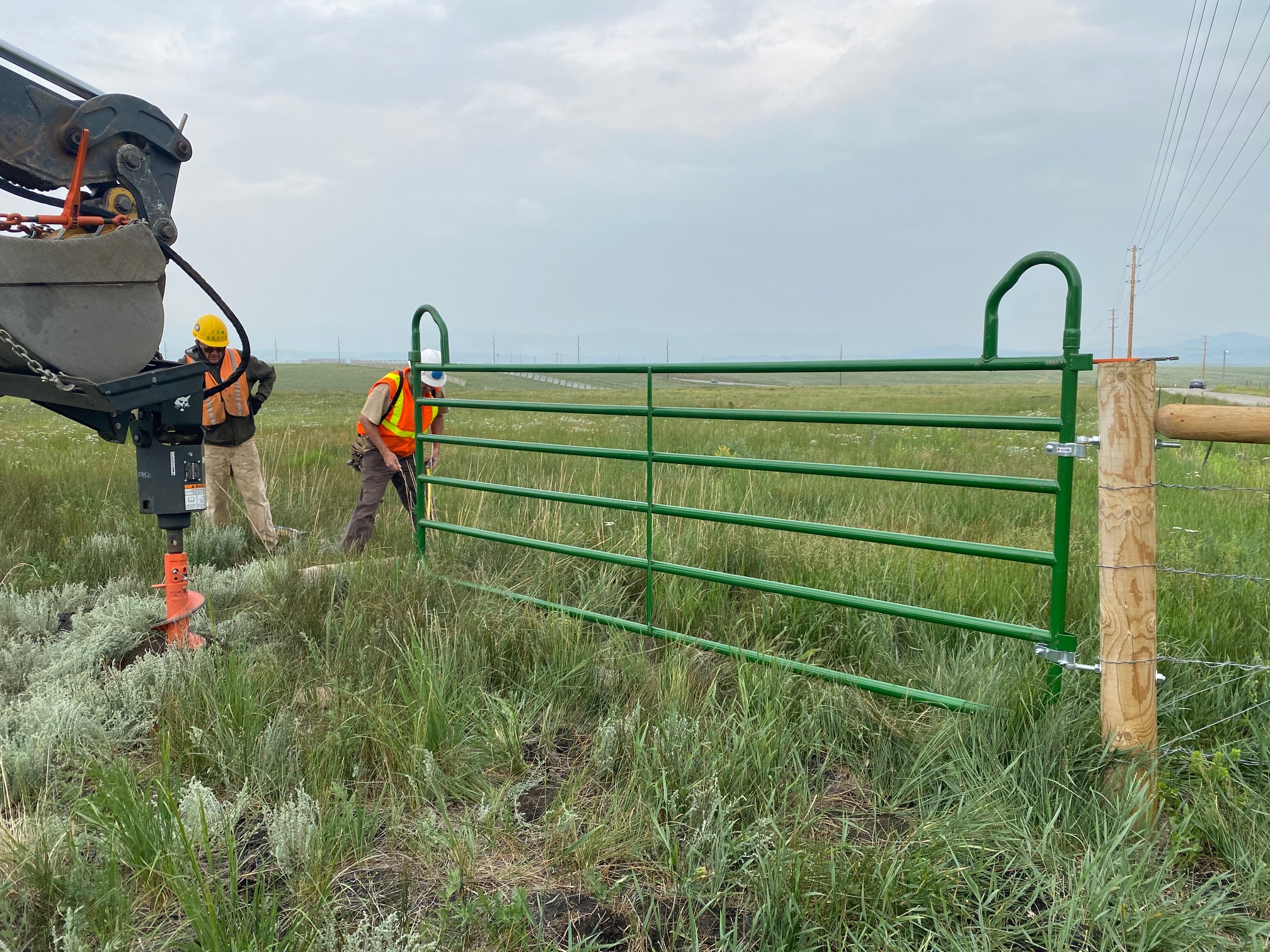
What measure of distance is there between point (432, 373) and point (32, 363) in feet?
9.94

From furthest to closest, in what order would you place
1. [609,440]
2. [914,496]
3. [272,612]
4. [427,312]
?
[609,440] → [914,496] → [427,312] → [272,612]

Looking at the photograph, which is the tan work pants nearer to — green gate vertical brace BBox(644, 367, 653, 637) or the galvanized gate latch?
green gate vertical brace BBox(644, 367, 653, 637)

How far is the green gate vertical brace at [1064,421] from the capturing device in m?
3.15

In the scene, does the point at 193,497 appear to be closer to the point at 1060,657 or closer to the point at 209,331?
the point at 209,331

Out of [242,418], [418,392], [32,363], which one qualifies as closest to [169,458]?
[32,363]

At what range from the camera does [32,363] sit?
3.94 meters

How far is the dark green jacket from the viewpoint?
24.8ft

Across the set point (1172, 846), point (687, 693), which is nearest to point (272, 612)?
point (687, 693)

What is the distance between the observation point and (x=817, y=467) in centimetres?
379

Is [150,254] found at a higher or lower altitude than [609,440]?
higher

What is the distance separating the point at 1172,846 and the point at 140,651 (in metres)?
4.93

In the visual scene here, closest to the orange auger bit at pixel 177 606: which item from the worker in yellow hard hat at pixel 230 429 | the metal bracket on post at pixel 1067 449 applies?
the worker in yellow hard hat at pixel 230 429

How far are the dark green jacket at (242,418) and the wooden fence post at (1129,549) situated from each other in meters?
6.67

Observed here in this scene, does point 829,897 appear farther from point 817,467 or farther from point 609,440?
point 609,440
